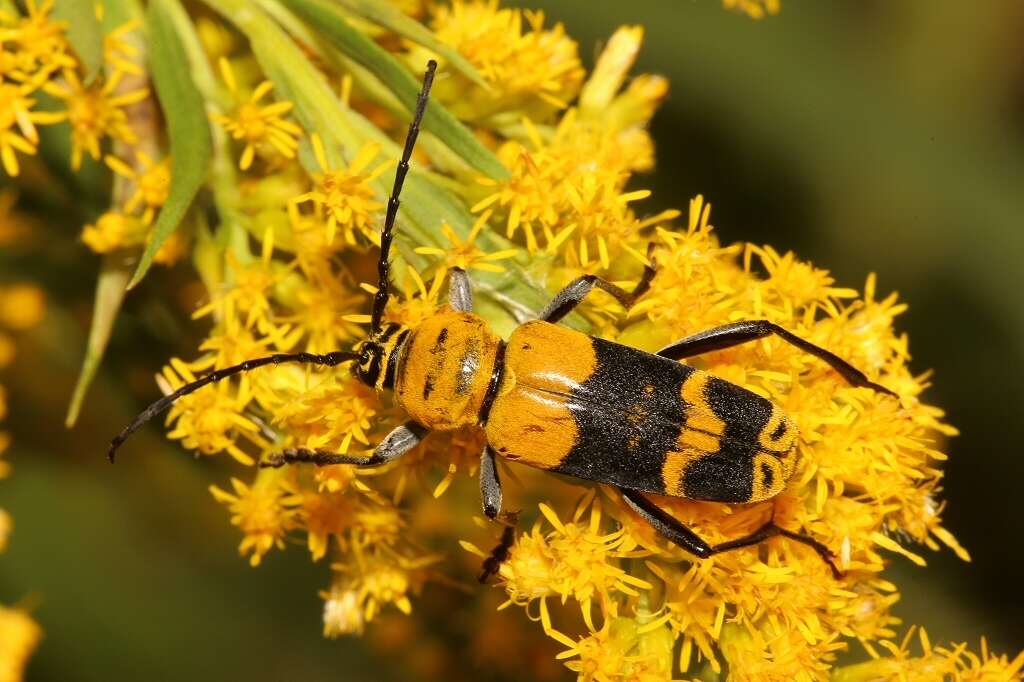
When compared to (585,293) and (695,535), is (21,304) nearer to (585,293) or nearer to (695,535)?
(585,293)

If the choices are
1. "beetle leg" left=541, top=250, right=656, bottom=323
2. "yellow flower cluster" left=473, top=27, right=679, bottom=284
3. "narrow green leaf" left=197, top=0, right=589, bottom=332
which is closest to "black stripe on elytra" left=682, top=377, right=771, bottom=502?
"beetle leg" left=541, top=250, right=656, bottom=323

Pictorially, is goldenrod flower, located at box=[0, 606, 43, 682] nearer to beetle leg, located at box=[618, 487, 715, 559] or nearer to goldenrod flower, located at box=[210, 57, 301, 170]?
goldenrod flower, located at box=[210, 57, 301, 170]

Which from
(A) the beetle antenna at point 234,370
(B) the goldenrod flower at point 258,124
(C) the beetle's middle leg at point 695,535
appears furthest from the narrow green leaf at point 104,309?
(C) the beetle's middle leg at point 695,535

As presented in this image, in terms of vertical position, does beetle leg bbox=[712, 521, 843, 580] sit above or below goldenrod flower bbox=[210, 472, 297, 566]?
above

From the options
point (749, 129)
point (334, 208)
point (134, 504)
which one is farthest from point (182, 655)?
point (749, 129)

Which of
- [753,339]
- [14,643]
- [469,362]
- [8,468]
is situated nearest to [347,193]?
[469,362]
